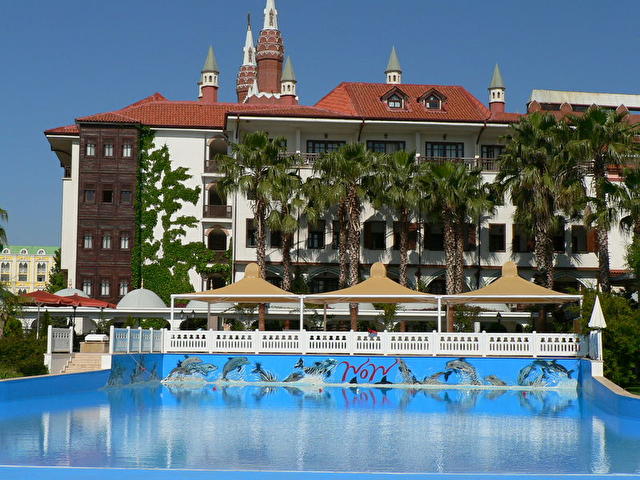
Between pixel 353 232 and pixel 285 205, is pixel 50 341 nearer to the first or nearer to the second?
pixel 285 205

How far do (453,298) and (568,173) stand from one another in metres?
10.2

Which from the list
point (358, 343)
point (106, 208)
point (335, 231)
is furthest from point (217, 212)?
point (358, 343)

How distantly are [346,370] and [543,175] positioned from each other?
13889 millimetres

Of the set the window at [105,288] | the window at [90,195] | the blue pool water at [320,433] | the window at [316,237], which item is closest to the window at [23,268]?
the window at [90,195]

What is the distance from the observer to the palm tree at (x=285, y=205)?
41.4 m

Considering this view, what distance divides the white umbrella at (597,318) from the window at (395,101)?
84.0ft

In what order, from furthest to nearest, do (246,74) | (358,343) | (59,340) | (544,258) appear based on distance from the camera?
(246,74)
(544,258)
(358,343)
(59,340)

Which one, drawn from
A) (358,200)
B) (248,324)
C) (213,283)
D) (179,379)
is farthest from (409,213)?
(179,379)

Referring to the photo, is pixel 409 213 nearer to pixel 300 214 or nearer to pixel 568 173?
pixel 300 214

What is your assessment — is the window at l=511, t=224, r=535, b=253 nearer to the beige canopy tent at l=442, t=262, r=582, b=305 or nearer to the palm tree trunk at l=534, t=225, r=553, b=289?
the palm tree trunk at l=534, t=225, r=553, b=289

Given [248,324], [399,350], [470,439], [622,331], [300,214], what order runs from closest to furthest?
[470,439], [622,331], [399,350], [248,324], [300,214]

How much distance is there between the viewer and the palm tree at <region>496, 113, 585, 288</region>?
3788 cm

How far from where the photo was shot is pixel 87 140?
50.3m

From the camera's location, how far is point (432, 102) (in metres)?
51.3
